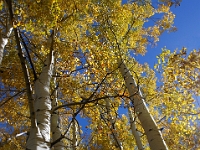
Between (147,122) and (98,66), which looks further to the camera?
(98,66)

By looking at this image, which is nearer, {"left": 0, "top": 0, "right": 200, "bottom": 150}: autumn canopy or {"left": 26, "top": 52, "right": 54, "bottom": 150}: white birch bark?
{"left": 26, "top": 52, "right": 54, "bottom": 150}: white birch bark

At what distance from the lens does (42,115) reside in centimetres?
285

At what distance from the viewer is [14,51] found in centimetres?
668

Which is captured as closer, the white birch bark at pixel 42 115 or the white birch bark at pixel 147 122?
the white birch bark at pixel 42 115

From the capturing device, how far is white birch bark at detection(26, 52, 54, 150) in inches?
93.3

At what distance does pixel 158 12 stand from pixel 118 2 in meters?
2.03

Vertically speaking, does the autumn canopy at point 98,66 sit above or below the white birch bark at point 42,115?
above

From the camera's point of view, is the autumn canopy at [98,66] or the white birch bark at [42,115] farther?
the autumn canopy at [98,66]

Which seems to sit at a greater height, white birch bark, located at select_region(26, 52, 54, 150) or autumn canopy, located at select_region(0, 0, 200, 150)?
autumn canopy, located at select_region(0, 0, 200, 150)

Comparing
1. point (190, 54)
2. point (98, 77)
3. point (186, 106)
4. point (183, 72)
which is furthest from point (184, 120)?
point (98, 77)

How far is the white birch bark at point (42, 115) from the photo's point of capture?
Result: 2369mm

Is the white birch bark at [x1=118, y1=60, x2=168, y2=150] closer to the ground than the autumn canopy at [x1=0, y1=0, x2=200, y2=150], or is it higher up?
closer to the ground

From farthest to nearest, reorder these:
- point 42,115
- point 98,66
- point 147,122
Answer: point 98,66, point 147,122, point 42,115

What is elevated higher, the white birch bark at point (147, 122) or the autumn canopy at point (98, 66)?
the autumn canopy at point (98, 66)
